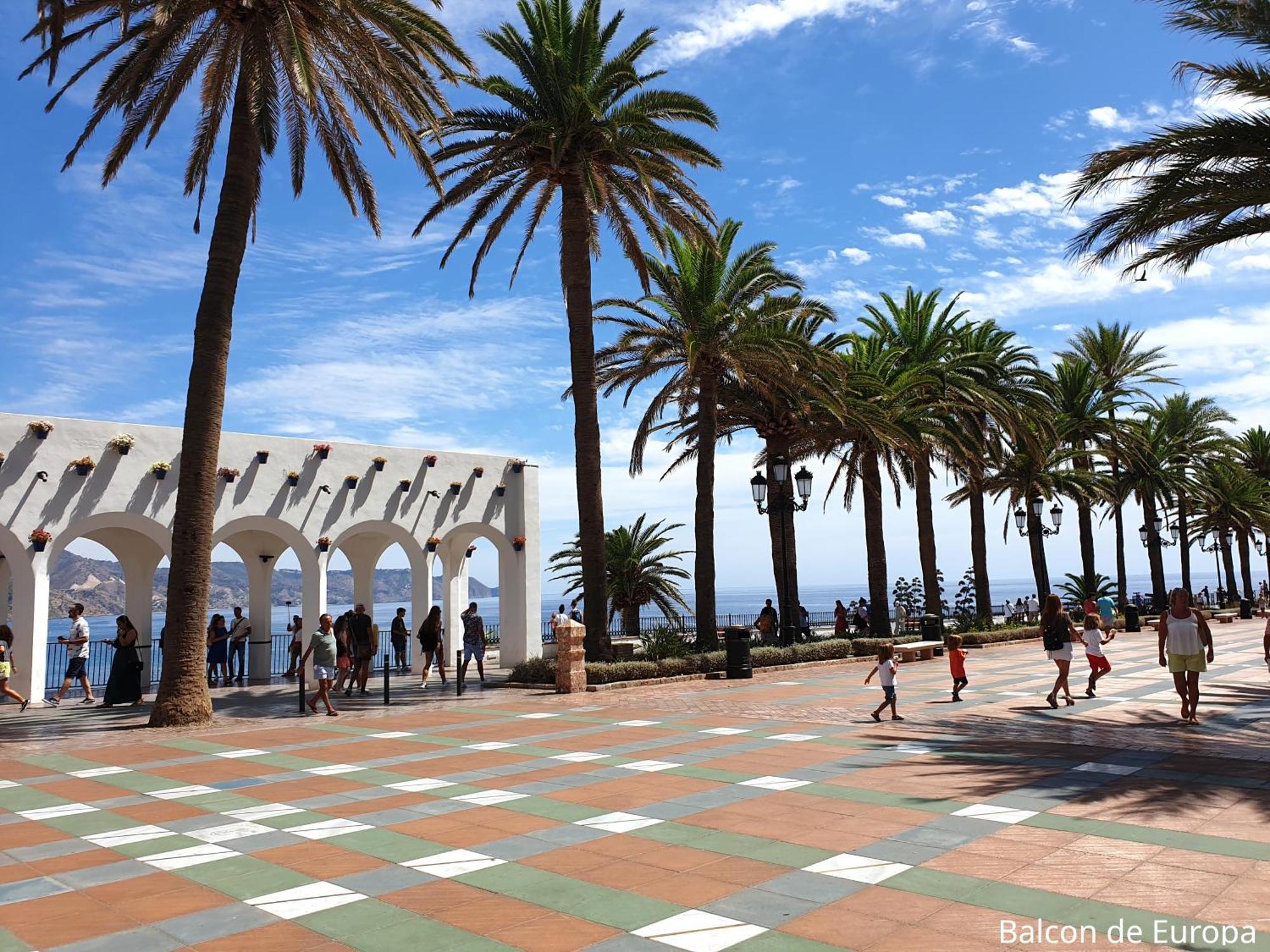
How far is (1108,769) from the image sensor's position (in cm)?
954

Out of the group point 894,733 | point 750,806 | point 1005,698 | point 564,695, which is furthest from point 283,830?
point 1005,698

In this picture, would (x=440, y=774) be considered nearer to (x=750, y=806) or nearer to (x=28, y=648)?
(x=750, y=806)

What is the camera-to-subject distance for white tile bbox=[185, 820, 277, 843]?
756 cm

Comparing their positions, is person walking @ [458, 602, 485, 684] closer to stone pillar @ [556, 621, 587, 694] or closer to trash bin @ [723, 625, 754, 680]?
stone pillar @ [556, 621, 587, 694]

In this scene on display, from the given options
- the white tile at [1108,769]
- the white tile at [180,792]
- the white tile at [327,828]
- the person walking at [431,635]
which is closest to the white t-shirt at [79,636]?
the person walking at [431,635]

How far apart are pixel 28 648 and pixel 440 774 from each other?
A: 11422 millimetres

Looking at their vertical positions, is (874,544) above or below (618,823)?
above

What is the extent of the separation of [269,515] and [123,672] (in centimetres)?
427

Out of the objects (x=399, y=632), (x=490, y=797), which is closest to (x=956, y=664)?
(x=490, y=797)

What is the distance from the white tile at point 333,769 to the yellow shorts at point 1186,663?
10150 millimetres

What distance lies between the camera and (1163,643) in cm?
1564

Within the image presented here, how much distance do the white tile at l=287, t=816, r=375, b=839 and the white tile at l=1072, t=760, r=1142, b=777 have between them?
6857 millimetres

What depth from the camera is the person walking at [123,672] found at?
1800 centimetres

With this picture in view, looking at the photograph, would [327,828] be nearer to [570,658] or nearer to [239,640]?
[570,658]
